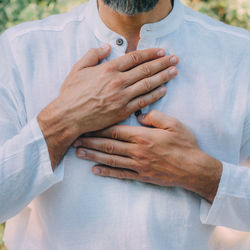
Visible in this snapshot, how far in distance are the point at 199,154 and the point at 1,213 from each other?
75 centimetres

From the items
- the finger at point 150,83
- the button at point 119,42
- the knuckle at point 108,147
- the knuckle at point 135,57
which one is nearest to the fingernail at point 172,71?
the finger at point 150,83

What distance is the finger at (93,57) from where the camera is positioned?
5.00 ft

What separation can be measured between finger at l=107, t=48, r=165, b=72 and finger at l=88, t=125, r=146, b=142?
0.22m

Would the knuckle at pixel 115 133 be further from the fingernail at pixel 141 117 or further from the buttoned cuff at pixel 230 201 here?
the buttoned cuff at pixel 230 201

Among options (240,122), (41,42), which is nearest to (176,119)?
(240,122)

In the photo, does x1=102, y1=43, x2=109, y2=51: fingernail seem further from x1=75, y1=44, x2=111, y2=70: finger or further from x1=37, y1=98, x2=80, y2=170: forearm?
x1=37, y1=98, x2=80, y2=170: forearm

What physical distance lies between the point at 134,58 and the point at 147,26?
0.19 meters

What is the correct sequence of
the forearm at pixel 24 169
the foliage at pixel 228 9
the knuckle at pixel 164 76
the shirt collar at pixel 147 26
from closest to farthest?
1. the forearm at pixel 24 169
2. the knuckle at pixel 164 76
3. the shirt collar at pixel 147 26
4. the foliage at pixel 228 9

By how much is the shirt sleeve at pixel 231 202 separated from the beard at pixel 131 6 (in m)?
0.54

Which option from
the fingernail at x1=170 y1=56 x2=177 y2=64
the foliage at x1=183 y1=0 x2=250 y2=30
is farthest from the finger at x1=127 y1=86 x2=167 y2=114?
the foliage at x1=183 y1=0 x2=250 y2=30

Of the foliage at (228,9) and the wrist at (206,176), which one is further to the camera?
the foliage at (228,9)

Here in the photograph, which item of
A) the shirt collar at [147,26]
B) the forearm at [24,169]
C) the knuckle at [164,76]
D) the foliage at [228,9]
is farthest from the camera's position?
the foliage at [228,9]

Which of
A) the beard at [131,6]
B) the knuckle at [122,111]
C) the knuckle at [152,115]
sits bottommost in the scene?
the knuckle at [152,115]

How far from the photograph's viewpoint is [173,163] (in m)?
1.47
